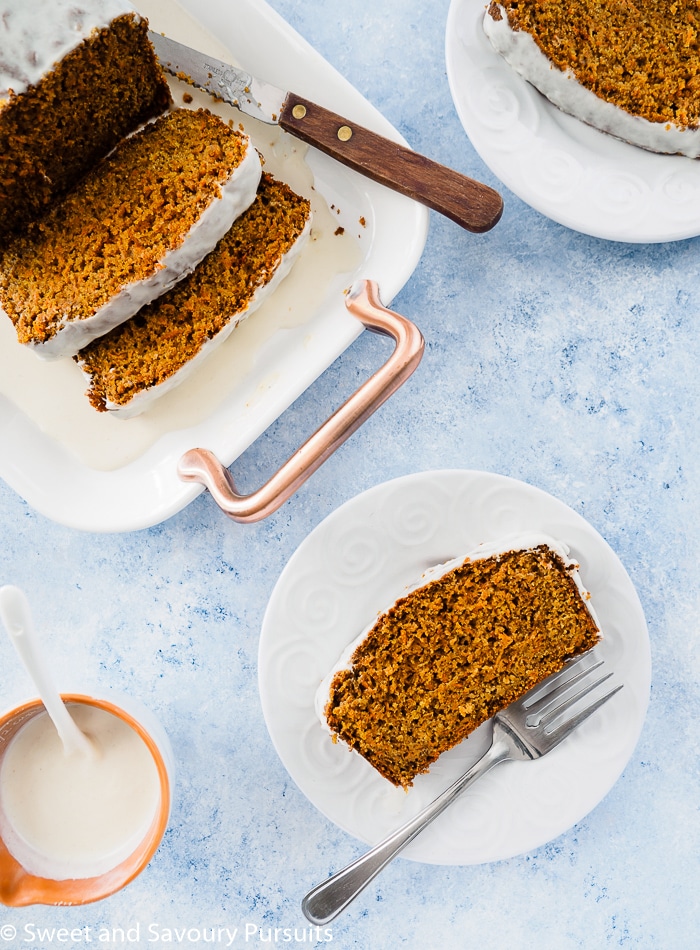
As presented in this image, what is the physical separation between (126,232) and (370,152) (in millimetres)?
533

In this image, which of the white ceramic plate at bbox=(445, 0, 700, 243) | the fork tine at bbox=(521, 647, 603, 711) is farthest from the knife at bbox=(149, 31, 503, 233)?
the fork tine at bbox=(521, 647, 603, 711)

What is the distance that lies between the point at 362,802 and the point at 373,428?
2.70 feet

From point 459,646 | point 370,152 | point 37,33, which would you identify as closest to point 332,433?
point 459,646

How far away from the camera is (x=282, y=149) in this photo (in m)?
1.75

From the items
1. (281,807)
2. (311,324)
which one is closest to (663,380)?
(311,324)

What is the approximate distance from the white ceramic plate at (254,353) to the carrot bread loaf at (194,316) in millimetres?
129

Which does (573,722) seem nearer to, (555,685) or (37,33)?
(555,685)

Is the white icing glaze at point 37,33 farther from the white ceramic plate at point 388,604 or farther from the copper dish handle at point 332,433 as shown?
the white ceramic plate at point 388,604

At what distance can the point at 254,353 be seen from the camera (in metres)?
1.75

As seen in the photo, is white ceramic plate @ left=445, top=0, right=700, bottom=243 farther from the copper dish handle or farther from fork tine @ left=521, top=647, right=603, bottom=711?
fork tine @ left=521, top=647, right=603, bottom=711

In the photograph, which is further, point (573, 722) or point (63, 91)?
point (573, 722)

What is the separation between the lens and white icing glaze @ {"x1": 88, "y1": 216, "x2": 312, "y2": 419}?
1618 millimetres

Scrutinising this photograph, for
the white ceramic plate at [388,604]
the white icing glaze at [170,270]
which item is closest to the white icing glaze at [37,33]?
the white icing glaze at [170,270]

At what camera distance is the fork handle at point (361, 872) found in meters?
1.57
